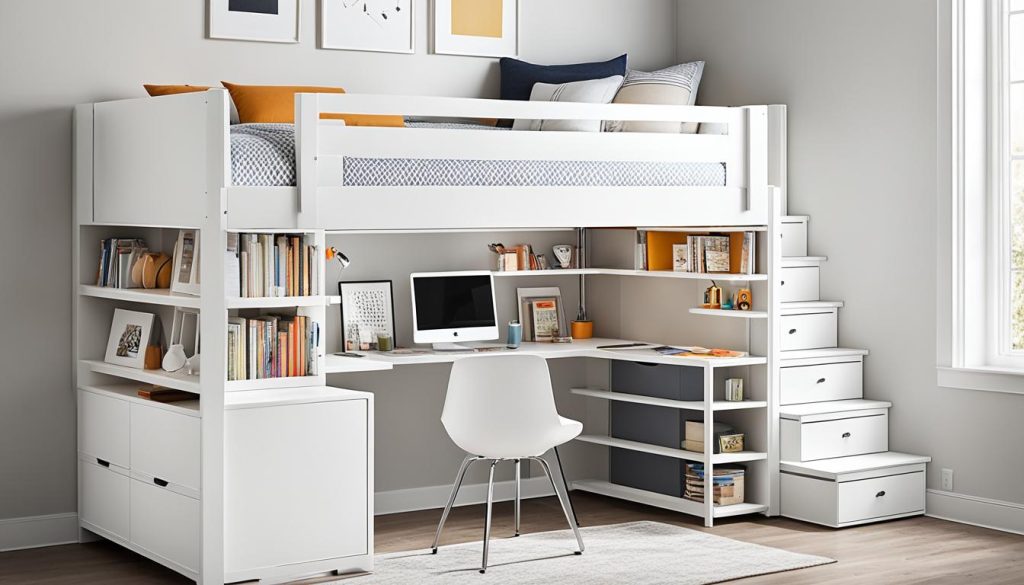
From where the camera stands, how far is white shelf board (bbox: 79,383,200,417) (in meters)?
4.03

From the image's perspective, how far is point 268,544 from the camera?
158 inches

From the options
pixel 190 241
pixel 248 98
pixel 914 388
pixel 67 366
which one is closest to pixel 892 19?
pixel 914 388

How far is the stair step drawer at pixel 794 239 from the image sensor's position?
17.6ft

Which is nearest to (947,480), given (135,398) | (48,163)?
(135,398)

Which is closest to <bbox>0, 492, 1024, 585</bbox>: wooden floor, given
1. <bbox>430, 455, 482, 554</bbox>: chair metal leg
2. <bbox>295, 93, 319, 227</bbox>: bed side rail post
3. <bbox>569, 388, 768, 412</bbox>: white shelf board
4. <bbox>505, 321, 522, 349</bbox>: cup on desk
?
<bbox>430, 455, 482, 554</bbox>: chair metal leg

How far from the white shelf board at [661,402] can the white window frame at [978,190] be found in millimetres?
761

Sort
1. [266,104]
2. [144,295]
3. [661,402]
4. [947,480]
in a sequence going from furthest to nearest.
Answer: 1. [661,402]
2. [947,480]
3. [266,104]
4. [144,295]

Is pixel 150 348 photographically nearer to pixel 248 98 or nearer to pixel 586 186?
pixel 248 98

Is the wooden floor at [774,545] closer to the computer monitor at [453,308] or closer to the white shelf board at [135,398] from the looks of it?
the white shelf board at [135,398]

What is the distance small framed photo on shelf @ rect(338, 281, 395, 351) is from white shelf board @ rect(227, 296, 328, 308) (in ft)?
2.85

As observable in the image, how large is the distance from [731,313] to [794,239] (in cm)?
58

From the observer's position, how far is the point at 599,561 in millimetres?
4352

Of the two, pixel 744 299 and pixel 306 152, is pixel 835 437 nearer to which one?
pixel 744 299

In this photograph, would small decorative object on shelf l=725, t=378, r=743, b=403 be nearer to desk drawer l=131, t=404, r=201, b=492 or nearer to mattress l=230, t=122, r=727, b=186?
mattress l=230, t=122, r=727, b=186
